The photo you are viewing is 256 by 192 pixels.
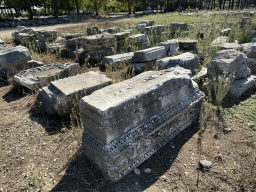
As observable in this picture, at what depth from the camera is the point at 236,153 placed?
2.71 meters

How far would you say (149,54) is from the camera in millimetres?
5297

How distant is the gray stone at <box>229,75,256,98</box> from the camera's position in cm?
397

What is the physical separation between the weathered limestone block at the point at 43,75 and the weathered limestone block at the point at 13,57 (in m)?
0.68

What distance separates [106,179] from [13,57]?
467 centimetres

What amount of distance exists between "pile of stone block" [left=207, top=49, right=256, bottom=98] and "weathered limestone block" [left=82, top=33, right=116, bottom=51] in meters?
3.96

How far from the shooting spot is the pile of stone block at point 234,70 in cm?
396

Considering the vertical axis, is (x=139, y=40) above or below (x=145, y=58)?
above

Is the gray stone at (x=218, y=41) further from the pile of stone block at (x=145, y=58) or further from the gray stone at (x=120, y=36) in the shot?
the gray stone at (x=120, y=36)

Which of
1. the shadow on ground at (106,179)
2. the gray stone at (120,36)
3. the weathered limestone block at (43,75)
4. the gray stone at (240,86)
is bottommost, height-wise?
the shadow on ground at (106,179)

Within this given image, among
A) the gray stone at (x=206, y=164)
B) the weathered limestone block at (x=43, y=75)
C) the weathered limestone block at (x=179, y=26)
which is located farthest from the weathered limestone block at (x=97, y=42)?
the gray stone at (x=206, y=164)

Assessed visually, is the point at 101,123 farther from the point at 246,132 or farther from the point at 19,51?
the point at 19,51

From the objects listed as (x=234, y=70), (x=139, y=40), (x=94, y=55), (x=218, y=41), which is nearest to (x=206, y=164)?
(x=234, y=70)

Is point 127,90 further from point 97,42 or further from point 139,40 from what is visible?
point 139,40

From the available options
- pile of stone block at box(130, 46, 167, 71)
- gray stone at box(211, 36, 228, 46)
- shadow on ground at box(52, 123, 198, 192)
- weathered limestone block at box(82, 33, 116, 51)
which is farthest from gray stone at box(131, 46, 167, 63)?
shadow on ground at box(52, 123, 198, 192)
